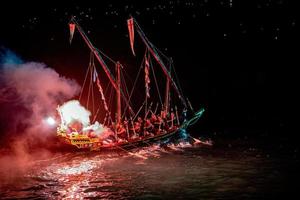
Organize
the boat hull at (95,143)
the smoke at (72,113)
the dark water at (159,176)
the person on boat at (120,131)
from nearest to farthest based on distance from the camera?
the dark water at (159,176) → the boat hull at (95,143) → the smoke at (72,113) → the person on boat at (120,131)

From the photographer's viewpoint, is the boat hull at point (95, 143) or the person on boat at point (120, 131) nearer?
the boat hull at point (95, 143)

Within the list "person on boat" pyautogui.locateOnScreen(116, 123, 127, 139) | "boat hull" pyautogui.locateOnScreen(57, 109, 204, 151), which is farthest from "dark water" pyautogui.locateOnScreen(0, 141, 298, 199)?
"person on boat" pyautogui.locateOnScreen(116, 123, 127, 139)

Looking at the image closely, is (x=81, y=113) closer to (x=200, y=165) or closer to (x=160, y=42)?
(x=200, y=165)

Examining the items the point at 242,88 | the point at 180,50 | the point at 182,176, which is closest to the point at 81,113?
the point at 182,176

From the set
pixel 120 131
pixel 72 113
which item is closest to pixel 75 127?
pixel 72 113

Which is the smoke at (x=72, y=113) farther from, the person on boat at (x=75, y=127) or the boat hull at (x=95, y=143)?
the boat hull at (x=95, y=143)

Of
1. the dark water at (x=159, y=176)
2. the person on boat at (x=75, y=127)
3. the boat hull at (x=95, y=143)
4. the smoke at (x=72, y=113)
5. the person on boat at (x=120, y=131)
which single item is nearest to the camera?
the dark water at (x=159, y=176)

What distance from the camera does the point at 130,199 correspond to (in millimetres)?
22906

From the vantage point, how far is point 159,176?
27.5 m

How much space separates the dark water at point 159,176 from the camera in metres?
23.8

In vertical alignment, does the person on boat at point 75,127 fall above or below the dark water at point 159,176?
above

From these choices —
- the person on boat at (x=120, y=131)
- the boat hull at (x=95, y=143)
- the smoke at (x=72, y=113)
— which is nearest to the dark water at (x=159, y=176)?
the boat hull at (x=95, y=143)

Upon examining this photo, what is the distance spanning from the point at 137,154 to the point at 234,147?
410 inches

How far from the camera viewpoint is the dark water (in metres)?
23.8
